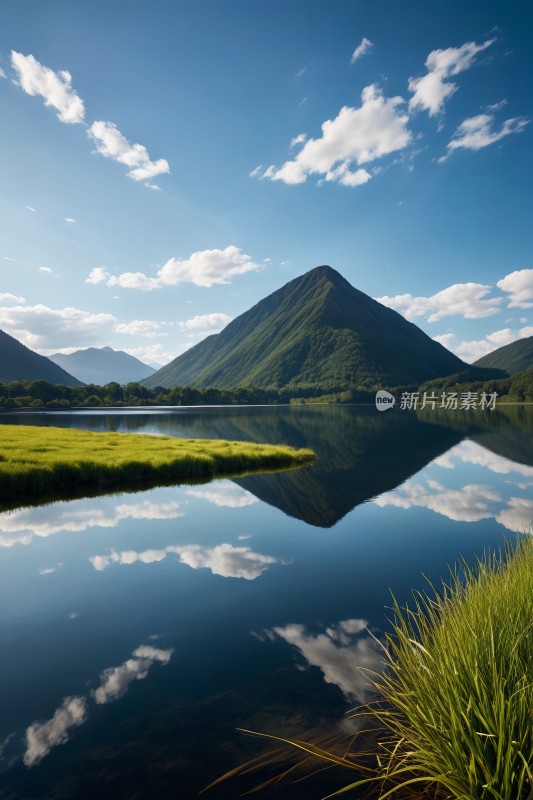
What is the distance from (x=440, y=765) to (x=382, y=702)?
498 centimetres

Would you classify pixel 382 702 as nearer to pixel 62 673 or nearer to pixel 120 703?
pixel 120 703

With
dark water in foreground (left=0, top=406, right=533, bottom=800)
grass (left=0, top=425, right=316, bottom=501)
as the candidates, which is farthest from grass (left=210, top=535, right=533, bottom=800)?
grass (left=0, top=425, right=316, bottom=501)

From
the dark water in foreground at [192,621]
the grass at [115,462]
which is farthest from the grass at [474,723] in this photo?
the grass at [115,462]

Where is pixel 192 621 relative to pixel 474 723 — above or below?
below

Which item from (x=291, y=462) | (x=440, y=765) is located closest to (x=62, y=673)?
(x=440, y=765)

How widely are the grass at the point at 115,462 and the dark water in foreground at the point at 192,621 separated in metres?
6.03

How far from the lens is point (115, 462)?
138 feet

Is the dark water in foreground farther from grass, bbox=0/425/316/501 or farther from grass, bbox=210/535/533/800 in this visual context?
grass, bbox=0/425/316/501

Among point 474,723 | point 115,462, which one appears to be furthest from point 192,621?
point 115,462

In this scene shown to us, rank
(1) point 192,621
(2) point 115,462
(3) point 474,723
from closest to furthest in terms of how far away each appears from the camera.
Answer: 1. (3) point 474,723
2. (1) point 192,621
3. (2) point 115,462

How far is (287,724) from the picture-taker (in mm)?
9609

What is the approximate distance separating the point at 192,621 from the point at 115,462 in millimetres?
30371

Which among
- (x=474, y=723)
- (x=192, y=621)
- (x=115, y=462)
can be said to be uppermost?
(x=474, y=723)

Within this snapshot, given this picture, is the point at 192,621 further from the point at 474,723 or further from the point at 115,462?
the point at 115,462
